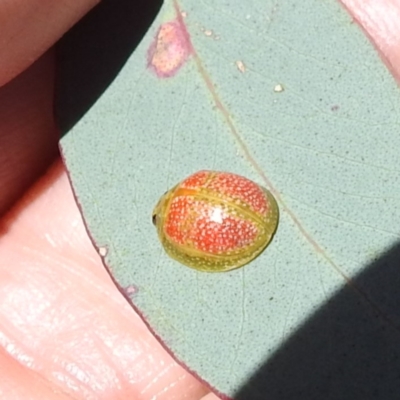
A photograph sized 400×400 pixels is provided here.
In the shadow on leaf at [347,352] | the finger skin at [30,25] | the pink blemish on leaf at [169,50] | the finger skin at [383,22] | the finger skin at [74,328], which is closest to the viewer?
the shadow on leaf at [347,352]

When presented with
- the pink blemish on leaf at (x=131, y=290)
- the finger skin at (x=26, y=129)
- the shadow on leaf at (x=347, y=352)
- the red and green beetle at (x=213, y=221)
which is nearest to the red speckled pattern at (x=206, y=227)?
the red and green beetle at (x=213, y=221)

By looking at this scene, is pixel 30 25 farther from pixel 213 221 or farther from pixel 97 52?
pixel 213 221

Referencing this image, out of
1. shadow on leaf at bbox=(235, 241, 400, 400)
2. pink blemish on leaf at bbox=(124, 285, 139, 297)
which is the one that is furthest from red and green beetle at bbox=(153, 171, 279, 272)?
shadow on leaf at bbox=(235, 241, 400, 400)

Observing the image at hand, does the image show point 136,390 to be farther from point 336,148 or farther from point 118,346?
point 336,148

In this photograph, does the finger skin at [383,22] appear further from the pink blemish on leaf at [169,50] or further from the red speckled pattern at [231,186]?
the red speckled pattern at [231,186]

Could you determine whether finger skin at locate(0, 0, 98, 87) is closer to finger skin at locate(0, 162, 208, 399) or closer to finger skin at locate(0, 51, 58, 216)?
finger skin at locate(0, 51, 58, 216)
